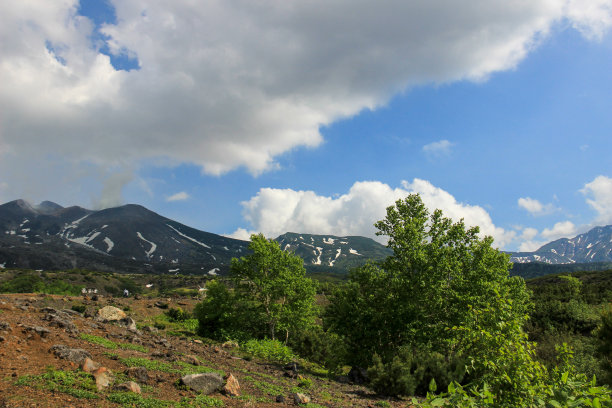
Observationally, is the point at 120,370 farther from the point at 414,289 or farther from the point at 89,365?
the point at 414,289

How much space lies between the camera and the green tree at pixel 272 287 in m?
31.4

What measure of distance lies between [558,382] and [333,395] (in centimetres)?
1369

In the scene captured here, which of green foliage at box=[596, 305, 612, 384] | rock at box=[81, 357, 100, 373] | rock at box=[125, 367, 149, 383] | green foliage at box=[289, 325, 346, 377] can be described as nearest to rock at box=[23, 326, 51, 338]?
rock at box=[81, 357, 100, 373]

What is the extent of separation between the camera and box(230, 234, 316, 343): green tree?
31.4 metres

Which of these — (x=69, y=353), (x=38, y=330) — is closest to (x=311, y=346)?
(x=38, y=330)

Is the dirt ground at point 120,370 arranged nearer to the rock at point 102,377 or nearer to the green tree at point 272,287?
the rock at point 102,377

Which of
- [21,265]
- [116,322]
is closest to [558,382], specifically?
[116,322]

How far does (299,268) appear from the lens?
113ft

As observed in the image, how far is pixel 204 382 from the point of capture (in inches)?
481

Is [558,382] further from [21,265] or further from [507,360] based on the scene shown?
[21,265]

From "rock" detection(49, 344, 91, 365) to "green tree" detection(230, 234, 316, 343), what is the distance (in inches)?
770

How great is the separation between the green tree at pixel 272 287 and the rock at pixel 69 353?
19547mm

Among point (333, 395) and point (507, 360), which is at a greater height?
point (507, 360)


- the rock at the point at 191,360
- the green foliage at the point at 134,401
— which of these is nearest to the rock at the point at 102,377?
the green foliage at the point at 134,401
